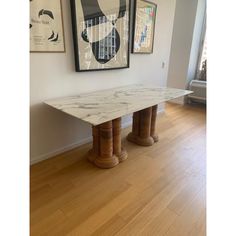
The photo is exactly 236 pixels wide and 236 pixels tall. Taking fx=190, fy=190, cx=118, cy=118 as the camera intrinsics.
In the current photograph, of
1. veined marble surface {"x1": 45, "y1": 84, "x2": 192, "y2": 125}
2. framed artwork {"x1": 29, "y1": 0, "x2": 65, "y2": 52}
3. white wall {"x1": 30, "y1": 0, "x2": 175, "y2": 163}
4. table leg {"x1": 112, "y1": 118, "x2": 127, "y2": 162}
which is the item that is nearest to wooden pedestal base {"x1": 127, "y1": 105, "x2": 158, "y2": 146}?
veined marble surface {"x1": 45, "y1": 84, "x2": 192, "y2": 125}

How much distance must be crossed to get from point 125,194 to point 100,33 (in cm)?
172

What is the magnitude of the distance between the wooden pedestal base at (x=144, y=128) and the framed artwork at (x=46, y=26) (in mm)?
1263

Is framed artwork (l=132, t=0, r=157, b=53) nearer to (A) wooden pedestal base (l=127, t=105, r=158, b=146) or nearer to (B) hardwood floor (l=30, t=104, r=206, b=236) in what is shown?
(A) wooden pedestal base (l=127, t=105, r=158, b=146)

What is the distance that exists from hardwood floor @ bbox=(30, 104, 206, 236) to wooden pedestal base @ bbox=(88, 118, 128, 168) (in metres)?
0.08

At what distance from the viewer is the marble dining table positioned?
168 cm

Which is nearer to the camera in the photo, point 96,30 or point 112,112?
point 112,112

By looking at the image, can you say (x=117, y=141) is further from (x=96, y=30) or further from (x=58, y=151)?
(x=96, y=30)

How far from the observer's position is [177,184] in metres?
1.80

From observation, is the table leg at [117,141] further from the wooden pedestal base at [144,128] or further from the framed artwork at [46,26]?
the framed artwork at [46,26]

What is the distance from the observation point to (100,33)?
2156 mm

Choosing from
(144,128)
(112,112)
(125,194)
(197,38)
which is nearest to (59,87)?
(112,112)
